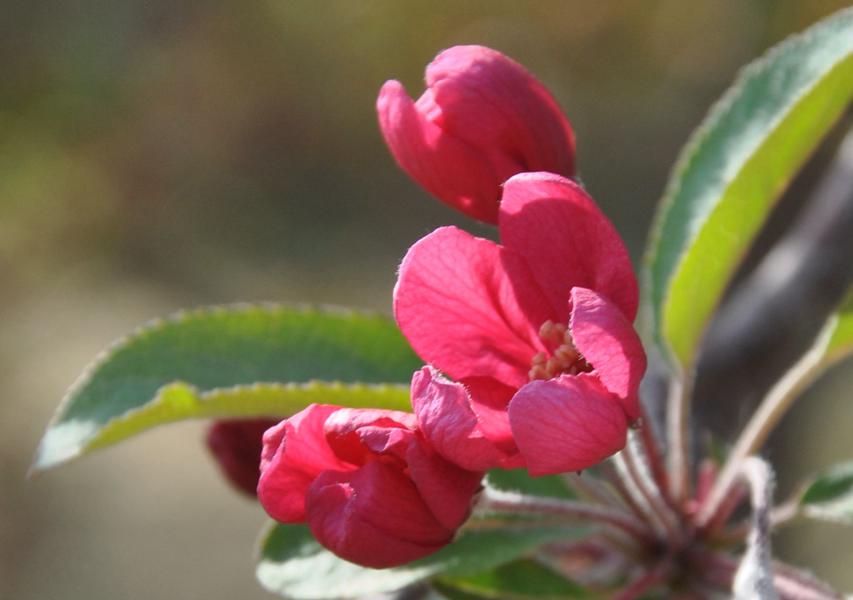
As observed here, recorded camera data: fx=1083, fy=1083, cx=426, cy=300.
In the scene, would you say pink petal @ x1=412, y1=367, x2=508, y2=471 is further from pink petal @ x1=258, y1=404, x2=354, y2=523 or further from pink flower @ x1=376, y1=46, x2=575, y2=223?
pink flower @ x1=376, y1=46, x2=575, y2=223

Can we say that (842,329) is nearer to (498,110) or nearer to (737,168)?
(737,168)

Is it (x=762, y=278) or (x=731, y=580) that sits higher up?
(x=762, y=278)

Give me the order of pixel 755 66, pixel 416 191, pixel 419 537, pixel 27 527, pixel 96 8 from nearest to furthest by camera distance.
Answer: pixel 419 537 → pixel 755 66 → pixel 27 527 → pixel 96 8 → pixel 416 191

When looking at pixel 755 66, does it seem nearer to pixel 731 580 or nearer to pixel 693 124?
pixel 731 580

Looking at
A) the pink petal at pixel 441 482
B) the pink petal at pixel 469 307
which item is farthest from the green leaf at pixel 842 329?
the pink petal at pixel 441 482

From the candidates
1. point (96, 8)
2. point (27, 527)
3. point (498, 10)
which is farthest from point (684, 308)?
point (498, 10)

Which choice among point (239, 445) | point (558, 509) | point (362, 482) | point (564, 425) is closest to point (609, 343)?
point (564, 425)
